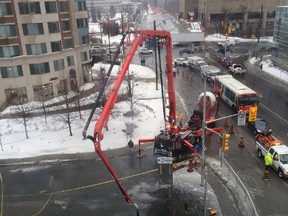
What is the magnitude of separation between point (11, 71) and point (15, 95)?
322cm

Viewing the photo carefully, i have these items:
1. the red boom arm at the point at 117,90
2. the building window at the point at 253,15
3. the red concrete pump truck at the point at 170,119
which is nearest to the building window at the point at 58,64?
the red concrete pump truck at the point at 170,119

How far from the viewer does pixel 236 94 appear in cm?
3416

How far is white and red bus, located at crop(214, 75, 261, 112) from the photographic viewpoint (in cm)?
3341

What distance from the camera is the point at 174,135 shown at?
84.6 feet

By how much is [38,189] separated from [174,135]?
11.0 meters

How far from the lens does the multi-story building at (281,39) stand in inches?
2040

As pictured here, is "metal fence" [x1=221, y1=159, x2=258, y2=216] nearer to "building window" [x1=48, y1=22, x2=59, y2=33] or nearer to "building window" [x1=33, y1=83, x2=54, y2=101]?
"building window" [x1=33, y1=83, x2=54, y2=101]

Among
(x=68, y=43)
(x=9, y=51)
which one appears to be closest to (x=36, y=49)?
(x=9, y=51)

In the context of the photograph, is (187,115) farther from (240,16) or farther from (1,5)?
(240,16)

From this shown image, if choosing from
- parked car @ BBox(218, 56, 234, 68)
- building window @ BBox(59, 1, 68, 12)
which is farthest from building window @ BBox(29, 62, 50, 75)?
parked car @ BBox(218, 56, 234, 68)

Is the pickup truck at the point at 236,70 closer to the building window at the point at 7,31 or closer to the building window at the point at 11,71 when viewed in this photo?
the building window at the point at 11,71

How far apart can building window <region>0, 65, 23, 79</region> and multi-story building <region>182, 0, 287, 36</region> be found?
70.4 m

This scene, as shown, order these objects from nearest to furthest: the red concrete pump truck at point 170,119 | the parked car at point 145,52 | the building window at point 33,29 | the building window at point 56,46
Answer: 1. the red concrete pump truck at point 170,119
2. the building window at point 33,29
3. the building window at point 56,46
4. the parked car at point 145,52

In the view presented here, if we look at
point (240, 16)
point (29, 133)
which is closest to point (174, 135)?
point (29, 133)
